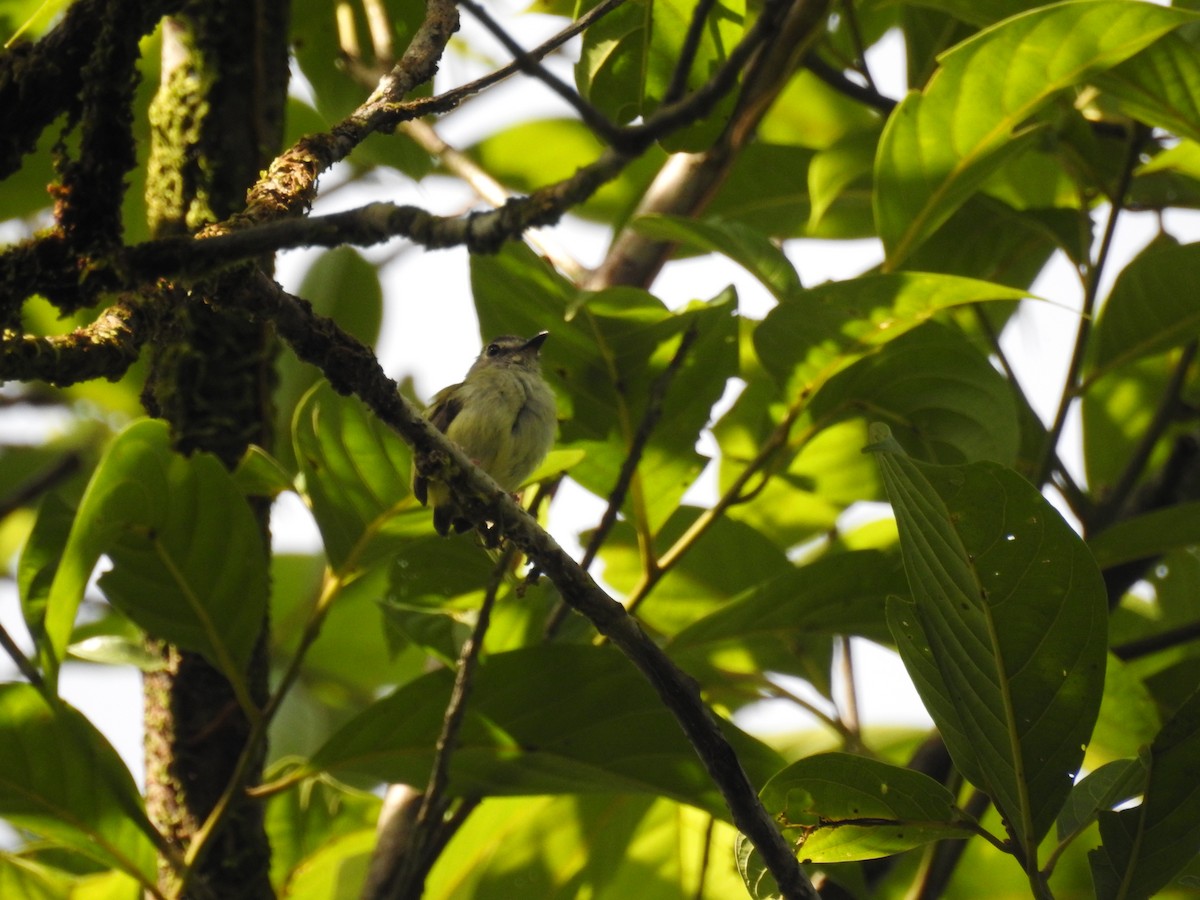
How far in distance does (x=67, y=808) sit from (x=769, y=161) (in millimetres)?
2701

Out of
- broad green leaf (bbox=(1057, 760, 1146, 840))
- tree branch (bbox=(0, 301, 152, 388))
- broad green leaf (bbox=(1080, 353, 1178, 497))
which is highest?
broad green leaf (bbox=(1080, 353, 1178, 497))

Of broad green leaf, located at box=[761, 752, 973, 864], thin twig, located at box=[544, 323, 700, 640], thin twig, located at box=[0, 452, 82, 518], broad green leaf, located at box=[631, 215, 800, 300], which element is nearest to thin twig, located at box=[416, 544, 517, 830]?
thin twig, located at box=[544, 323, 700, 640]

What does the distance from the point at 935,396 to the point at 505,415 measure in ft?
5.21

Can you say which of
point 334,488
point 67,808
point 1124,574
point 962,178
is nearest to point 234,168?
point 334,488

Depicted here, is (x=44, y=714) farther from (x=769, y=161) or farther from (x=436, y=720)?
(x=769, y=161)

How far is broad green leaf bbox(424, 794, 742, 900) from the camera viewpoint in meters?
3.23

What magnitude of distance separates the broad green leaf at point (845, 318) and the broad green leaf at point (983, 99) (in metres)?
0.31

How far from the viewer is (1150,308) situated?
3.23m

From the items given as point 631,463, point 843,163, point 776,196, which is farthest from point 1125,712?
point 776,196

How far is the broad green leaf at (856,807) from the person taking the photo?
2123 mm

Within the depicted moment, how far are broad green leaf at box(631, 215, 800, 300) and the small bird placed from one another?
0.92 m

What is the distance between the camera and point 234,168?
323cm

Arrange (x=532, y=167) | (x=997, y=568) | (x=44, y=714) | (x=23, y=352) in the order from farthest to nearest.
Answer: (x=532, y=167), (x=44, y=714), (x=997, y=568), (x=23, y=352)

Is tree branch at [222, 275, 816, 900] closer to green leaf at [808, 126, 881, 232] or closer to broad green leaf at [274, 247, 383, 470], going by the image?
green leaf at [808, 126, 881, 232]
